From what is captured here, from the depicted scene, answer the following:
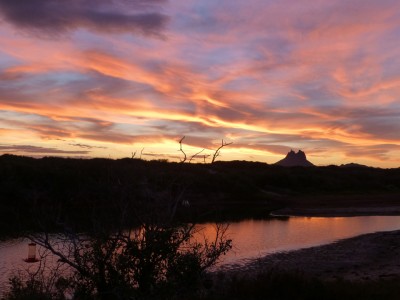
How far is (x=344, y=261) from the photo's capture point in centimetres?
2383

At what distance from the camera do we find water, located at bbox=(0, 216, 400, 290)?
22.8 metres

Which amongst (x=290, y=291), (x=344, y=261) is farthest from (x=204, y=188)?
(x=290, y=291)

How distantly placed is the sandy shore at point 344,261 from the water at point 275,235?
4.72ft

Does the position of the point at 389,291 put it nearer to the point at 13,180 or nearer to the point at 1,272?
the point at 1,272

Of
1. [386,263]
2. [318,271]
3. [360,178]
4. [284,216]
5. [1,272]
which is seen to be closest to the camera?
[1,272]

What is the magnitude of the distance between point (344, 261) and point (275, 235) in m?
10.00

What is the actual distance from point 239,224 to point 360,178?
74.0 metres

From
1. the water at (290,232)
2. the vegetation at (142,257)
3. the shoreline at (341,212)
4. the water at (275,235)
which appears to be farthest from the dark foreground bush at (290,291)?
the shoreline at (341,212)

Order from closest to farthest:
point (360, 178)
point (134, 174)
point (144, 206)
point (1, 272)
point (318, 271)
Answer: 1. point (144, 206)
2. point (134, 174)
3. point (1, 272)
4. point (318, 271)
5. point (360, 178)

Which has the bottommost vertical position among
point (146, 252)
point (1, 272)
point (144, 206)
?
point (1, 272)

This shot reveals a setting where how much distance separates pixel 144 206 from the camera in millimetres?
10773

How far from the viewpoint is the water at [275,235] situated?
22.8 meters

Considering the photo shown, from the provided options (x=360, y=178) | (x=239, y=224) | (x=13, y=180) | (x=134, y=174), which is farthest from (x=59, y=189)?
(x=360, y=178)

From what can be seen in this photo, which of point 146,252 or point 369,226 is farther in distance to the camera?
point 369,226
